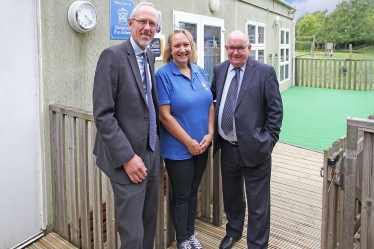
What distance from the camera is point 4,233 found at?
255 centimetres

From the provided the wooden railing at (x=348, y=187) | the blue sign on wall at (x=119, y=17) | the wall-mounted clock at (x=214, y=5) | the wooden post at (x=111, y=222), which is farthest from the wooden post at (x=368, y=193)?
the wall-mounted clock at (x=214, y=5)

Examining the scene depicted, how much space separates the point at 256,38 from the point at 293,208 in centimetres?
551

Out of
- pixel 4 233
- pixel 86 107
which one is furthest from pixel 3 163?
pixel 86 107

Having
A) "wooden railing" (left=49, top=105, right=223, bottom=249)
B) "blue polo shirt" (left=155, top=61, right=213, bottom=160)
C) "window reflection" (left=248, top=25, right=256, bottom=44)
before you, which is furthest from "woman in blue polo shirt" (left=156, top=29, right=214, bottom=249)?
"window reflection" (left=248, top=25, right=256, bottom=44)

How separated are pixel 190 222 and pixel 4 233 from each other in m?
1.37

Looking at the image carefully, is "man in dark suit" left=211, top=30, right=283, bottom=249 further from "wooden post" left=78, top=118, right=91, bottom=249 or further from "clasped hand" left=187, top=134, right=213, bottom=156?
"wooden post" left=78, top=118, right=91, bottom=249

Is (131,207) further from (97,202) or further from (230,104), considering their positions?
(230,104)

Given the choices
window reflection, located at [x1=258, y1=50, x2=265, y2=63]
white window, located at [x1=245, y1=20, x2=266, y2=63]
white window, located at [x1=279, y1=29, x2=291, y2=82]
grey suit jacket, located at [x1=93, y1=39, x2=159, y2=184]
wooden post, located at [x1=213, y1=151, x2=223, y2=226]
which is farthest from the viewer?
white window, located at [x1=279, y1=29, x2=291, y2=82]

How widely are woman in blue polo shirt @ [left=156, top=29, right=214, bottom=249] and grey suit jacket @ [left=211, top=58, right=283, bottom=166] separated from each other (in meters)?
0.25

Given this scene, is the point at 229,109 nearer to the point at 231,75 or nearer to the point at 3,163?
the point at 231,75

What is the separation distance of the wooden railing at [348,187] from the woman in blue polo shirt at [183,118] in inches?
33.1

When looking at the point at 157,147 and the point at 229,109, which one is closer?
the point at 157,147

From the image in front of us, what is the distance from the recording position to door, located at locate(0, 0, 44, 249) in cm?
244

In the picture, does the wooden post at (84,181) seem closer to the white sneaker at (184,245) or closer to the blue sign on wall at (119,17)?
the white sneaker at (184,245)
